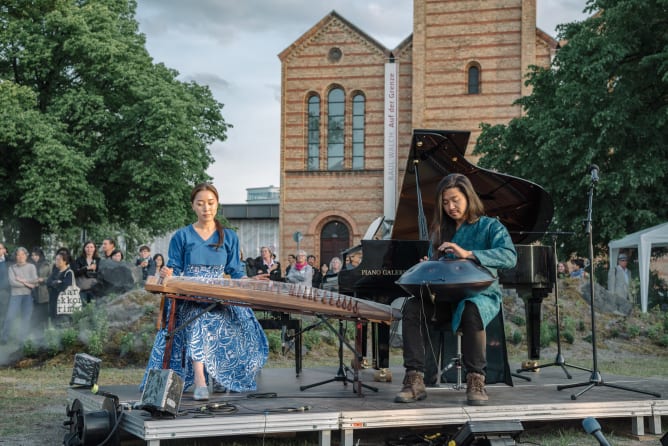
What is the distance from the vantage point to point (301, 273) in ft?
52.9

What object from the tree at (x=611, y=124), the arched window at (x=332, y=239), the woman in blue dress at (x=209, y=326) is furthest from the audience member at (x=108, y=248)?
the arched window at (x=332, y=239)

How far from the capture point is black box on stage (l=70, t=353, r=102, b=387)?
21.9 ft

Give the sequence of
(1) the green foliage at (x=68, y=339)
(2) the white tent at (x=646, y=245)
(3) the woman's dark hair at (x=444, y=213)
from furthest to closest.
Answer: (2) the white tent at (x=646, y=245), (1) the green foliage at (x=68, y=339), (3) the woman's dark hair at (x=444, y=213)

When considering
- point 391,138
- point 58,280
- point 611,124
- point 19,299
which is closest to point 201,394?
point 58,280

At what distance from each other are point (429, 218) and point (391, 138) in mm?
21758

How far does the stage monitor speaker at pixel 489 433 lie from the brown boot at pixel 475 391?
1096mm

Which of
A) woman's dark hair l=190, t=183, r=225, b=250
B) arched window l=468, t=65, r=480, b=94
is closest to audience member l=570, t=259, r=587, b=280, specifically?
arched window l=468, t=65, r=480, b=94

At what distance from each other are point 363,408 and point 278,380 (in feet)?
8.05

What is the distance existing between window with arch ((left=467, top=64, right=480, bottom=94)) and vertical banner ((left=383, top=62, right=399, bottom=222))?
2.87 meters

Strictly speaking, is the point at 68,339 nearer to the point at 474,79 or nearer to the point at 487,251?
the point at 487,251

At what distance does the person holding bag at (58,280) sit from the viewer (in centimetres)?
1265

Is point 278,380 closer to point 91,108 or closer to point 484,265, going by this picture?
point 484,265

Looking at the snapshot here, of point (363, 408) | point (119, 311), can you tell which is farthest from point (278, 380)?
point (119, 311)

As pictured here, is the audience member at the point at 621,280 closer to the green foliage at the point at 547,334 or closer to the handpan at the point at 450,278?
the green foliage at the point at 547,334
